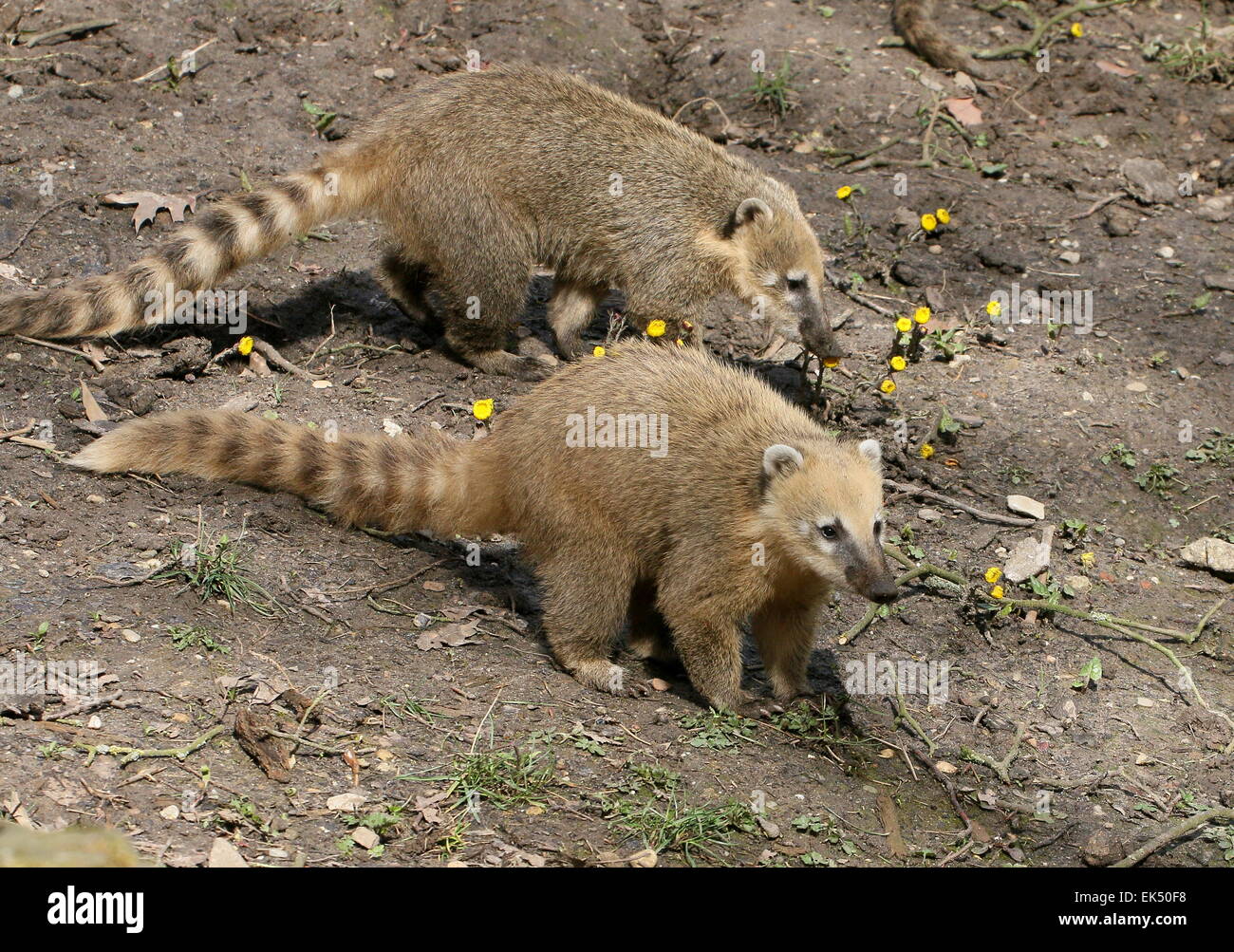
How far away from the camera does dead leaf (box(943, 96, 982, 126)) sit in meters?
10.4

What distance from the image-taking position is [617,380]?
5828mm

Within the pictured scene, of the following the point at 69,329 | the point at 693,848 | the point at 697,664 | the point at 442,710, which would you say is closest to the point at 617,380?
the point at 697,664

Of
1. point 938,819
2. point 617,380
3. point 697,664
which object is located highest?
point 617,380

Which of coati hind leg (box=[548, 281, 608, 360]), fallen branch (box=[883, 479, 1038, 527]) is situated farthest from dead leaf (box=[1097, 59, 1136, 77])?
fallen branch (box=[883, 479, 1038, 527])

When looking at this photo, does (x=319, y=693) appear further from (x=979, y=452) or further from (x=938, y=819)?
(x=979, y=452)

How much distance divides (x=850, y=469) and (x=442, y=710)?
79.0 inches

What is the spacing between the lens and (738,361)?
27.7ft

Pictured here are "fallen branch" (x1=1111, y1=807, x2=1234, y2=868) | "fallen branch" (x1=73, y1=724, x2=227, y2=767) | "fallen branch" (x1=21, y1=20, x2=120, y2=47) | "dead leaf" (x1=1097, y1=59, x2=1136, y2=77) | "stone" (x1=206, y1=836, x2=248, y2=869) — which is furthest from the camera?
"dead leaf" (x1=1097, y1=59, x2=1136, y2=77)

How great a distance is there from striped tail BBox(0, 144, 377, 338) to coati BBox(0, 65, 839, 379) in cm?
1

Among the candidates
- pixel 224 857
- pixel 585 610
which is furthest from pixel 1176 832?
pixel 224 857

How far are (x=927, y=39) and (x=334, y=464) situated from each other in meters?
7.10

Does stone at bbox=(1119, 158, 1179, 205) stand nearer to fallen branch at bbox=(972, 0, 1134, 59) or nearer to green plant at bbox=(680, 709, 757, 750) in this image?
fallen branch at bbox=(972, 0, 1134, 59)

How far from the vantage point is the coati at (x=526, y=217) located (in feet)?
24.4

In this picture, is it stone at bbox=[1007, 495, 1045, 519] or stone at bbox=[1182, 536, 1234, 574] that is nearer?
stone at bbox=[1182, 536, 1234, 574]
